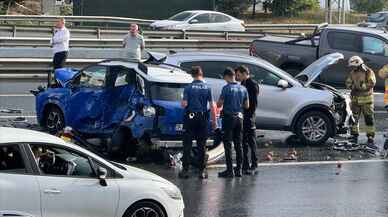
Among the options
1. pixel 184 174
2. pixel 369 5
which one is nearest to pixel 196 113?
pixel 184 174

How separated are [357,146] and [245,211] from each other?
18.4 ft

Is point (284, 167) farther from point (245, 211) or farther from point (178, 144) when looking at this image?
point (245, 211)

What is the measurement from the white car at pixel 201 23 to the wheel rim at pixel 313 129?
2156 centimetres

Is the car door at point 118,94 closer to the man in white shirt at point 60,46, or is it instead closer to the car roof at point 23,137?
the car roof at point 23,137

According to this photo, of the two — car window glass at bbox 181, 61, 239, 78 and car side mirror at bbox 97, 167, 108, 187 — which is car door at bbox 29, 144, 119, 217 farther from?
car window glass at bbox 181, 61, 239, 78

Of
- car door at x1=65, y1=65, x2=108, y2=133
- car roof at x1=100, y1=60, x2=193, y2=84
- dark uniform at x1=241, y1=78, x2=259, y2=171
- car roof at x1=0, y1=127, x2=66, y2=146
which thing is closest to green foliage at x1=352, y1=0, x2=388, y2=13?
car door at x1=65, y1=65, x2=108, y2=133

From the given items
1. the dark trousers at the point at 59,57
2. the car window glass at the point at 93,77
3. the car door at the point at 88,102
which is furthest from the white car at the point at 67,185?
the dark trousers at the point at 59,57

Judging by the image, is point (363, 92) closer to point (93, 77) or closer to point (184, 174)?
point (184, 174)

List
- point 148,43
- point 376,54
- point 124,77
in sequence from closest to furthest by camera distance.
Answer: point 124,77 → point 376,54 → point 148,43

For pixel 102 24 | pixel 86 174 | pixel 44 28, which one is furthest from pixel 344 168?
pixel 102 24

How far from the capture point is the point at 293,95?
15344mm

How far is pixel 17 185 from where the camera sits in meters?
7.59

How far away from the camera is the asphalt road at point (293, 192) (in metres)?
10.3

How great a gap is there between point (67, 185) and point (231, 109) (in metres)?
4.51
